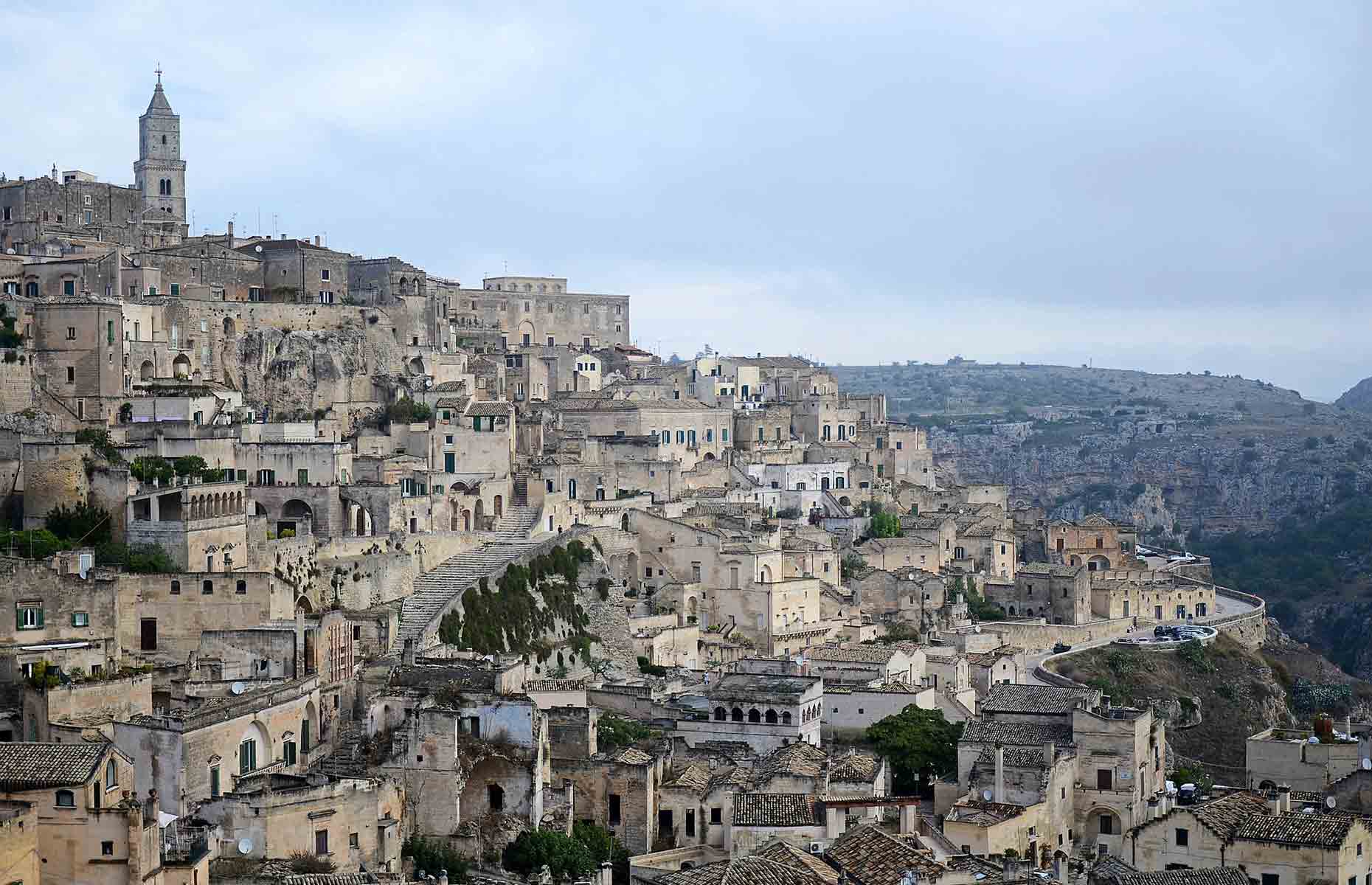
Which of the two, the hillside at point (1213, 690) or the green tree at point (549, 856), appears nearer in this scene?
the green tree at point (549, 856)

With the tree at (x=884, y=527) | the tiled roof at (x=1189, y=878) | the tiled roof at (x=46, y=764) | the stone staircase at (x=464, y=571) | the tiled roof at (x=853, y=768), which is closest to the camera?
the tiled roof at (x=46, y=764)

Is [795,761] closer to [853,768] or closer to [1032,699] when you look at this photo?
[853,768]

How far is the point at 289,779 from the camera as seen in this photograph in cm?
3975

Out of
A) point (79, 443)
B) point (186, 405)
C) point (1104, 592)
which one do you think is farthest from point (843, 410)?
point (79, 443)

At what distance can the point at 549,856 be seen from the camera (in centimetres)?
4122

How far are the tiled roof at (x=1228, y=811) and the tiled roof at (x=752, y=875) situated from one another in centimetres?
771

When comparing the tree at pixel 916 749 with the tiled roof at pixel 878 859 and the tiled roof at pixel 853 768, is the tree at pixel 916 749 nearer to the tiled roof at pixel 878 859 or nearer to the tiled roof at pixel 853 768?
the tiled roof at pixel 853 768

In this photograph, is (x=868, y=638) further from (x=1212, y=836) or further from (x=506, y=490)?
(x=1212, y=836)

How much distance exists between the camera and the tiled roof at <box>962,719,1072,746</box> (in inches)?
1874

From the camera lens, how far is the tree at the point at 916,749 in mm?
49344

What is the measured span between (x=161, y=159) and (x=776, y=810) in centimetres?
5507

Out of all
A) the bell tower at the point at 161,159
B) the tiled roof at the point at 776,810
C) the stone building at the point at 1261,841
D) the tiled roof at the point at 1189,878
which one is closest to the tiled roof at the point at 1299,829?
the stone building at the point at 1261,841

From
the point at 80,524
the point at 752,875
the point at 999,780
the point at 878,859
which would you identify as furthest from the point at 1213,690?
the point at 752,875

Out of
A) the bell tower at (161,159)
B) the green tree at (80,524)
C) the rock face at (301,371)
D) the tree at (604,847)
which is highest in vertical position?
the bell tower at (161,159)
